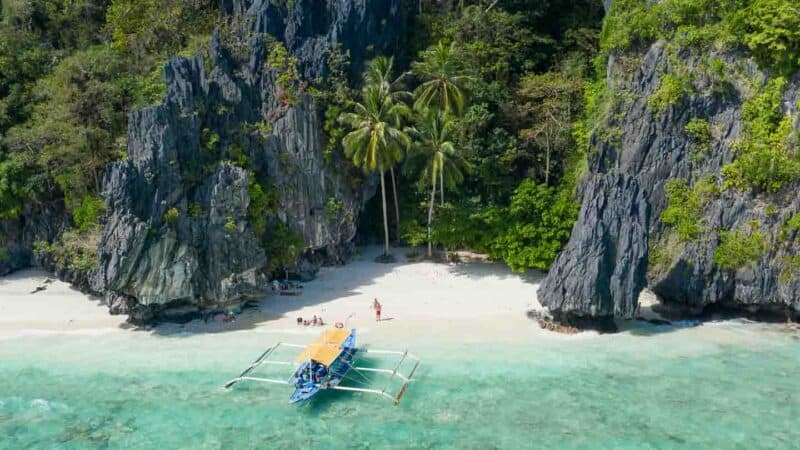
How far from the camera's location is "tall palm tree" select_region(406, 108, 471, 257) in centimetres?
3706

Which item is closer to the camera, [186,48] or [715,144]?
[715,144]

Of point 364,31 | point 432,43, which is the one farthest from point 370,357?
point 432,43

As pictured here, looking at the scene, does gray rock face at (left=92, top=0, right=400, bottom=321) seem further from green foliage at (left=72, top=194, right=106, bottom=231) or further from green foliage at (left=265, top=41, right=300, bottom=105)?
green foliage at (left=72, top=194, right=106, bottom=231)

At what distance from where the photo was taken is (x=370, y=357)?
2730 centimetres

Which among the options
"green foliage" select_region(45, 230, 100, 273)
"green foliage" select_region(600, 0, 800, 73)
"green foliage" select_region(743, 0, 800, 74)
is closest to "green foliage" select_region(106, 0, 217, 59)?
"green foliage" select_region(45, 230, 100, 273)

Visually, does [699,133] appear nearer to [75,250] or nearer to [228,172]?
[228,172]

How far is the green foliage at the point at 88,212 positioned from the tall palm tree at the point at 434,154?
18.3 meters

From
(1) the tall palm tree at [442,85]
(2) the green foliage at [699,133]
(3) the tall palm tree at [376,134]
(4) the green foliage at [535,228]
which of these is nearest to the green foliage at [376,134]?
(3) the tall palm tree at [376,134]

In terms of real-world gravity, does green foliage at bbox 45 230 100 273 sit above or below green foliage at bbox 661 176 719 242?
below

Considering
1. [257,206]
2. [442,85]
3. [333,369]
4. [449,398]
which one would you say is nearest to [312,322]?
[333,369]

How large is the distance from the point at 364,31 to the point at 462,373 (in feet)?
80.6

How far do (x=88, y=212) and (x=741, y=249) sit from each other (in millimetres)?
35252

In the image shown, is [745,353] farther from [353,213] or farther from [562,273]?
[353,213]

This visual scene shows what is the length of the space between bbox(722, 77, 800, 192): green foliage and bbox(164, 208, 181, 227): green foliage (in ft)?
91.8
